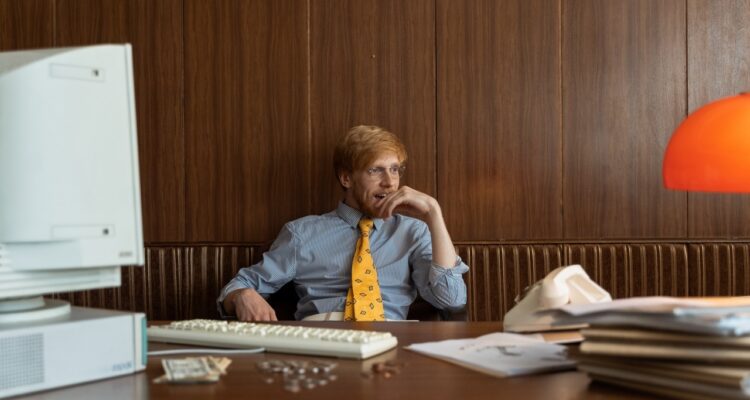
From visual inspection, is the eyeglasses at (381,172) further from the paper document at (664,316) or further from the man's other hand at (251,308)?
the paper document at (664,316)

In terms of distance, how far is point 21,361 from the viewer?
4.29 feet

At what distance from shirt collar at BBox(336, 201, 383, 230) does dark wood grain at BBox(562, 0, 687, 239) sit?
33.6 inches

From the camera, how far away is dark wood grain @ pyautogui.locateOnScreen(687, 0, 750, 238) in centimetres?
350

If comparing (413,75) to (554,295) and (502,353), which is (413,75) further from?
(502,353)

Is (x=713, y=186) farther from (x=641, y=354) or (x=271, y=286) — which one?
(x=271, y=286)

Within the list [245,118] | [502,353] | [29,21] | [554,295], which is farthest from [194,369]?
[29,21]

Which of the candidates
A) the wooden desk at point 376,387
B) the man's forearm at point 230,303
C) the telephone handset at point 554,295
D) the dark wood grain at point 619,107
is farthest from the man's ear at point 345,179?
the wooden desk at point 376,387

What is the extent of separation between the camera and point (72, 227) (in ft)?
4.54

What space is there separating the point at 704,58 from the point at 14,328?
120 inches

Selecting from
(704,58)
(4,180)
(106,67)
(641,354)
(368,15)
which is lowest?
(641,354)

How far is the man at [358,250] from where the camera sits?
3.10 meters

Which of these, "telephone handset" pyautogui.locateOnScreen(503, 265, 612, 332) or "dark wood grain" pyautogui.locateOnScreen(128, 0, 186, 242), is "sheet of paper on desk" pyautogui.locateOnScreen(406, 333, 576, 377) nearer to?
"telephone handset" pyautogui.locateOnScreen(503, 265, 612, 332)

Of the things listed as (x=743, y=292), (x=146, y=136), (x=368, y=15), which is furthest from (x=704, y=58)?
(x=146, y=136)

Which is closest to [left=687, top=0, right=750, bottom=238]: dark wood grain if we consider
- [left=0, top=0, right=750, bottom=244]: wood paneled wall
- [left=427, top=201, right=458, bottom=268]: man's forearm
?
[left=0, top=0, right=750, bottom=244]: wood paneled wall
